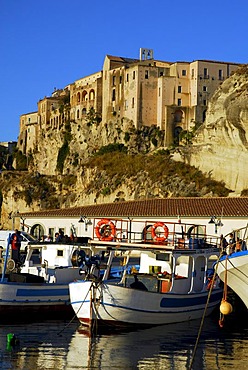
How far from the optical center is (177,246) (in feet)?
84.4

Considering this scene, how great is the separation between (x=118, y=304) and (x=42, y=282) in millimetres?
4479

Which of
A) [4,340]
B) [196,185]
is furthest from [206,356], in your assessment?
[196,185]

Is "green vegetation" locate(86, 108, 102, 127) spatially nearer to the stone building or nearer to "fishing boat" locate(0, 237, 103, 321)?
the stone building

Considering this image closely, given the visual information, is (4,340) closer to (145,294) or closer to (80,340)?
(80,340)

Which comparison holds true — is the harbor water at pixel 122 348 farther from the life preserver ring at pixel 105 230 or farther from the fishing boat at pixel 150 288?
the life preserver ring at pixel 105 230

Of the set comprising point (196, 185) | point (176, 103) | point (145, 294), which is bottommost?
point (145, 294)

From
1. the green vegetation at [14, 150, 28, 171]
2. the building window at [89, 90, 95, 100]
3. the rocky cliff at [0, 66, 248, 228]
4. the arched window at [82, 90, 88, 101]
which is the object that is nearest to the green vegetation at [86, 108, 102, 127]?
the rocky cliff at [0, 66, 248, 228]

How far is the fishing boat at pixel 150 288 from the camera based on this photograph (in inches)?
906

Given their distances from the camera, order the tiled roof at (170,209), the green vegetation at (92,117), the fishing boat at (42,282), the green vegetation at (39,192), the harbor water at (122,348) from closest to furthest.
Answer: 1. the harbor water at (122,348)
2. the fishing boat at (42,282)
3. the tiled roof at (170,209)
4. the green vegetation at (39,192)
5. the green vegetation at (92,117)

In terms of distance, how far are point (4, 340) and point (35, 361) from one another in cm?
292

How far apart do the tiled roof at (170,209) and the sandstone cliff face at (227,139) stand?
18862mm

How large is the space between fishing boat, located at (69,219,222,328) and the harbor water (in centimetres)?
56

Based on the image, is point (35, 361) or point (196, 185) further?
point (196, 185)

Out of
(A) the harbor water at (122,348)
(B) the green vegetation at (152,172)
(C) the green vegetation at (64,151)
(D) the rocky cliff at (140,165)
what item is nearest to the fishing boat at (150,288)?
(A) the harbor water at (122,348)
